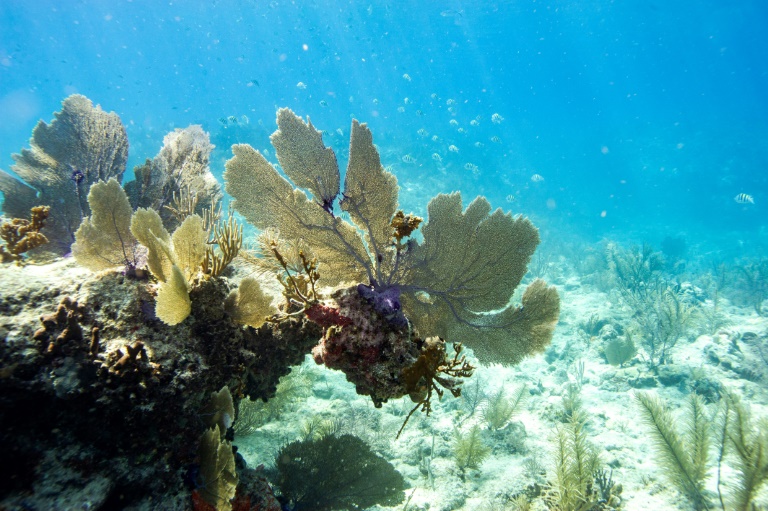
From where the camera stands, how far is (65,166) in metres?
4.36

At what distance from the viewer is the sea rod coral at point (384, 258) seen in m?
2.72

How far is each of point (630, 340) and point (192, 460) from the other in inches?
422

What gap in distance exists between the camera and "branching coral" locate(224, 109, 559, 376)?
116 inches

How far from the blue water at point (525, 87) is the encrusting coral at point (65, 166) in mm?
30851

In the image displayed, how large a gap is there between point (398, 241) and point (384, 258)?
0.38m

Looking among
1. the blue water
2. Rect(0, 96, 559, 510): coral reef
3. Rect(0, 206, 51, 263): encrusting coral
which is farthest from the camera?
the blue water

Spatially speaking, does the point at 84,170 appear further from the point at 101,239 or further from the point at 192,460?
the point at 192,460

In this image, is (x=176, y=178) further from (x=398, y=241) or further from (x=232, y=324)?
(x=398, y=241)

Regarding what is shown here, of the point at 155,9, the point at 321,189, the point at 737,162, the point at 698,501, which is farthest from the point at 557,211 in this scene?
the point at 155,9

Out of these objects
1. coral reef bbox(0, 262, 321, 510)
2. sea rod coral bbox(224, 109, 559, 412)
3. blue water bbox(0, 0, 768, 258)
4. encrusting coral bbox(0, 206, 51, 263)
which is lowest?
coral reef bbox(0, 262, 321, 510)

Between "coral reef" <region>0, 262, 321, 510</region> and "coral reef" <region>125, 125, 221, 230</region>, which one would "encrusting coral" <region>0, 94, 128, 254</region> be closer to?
"coral reef" <region>125, 125, 221, 230</region>

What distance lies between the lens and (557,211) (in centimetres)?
4953

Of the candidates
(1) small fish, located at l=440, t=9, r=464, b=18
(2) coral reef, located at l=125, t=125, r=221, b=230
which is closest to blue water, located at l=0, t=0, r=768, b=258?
(1) small fish, located at l=440, t=9, r=464, b=18

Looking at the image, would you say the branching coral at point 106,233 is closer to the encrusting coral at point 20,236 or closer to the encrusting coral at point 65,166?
the encrusting coral at point 20,236
